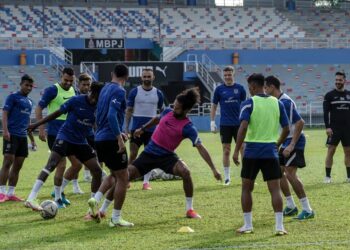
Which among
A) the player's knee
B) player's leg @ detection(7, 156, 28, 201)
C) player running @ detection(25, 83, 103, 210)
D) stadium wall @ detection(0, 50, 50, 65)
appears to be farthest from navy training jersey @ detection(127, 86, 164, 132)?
stadium wall @ detection(0, 50, 50, 65)

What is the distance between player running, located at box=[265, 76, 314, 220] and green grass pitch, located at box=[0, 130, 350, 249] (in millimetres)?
333

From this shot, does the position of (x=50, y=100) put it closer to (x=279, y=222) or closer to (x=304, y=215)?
(x=304, y=215)

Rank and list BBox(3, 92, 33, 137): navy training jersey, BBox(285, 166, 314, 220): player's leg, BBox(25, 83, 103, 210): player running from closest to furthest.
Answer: BBox(285, 166, 314, 220): player's leg < BBox(25, 83, 103, 210): player running < BBox(3, 92, 33, 137): navy training jersey

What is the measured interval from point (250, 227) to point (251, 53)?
141 feet

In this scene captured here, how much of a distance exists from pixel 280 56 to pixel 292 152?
138ft

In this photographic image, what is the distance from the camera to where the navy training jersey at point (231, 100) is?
1709 cm

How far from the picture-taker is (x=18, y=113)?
14.3 metres

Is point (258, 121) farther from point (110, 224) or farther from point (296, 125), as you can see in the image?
point (110, 224)

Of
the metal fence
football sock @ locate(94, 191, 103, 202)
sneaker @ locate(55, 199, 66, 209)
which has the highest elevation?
football sock @ locate(94, 191, 103, 202)

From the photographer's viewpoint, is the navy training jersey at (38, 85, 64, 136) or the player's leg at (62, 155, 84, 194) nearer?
the navy training jersey at (38, 85, 64, 136)

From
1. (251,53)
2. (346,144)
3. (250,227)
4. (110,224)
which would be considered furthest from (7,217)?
(251,53)

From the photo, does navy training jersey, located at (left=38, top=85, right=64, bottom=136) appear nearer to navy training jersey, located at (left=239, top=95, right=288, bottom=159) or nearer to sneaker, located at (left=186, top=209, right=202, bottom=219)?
sneaker, located at (left=186, top=209, right=202, bottom=219)

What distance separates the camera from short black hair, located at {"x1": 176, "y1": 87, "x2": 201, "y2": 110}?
36.7ft

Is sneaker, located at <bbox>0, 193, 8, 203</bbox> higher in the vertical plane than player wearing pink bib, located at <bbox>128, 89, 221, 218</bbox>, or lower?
lower
